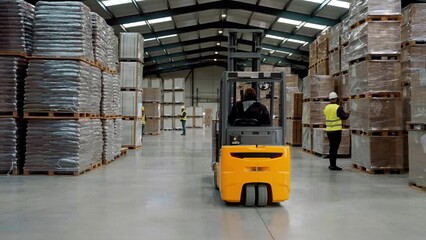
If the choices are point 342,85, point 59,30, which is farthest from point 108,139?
point 342,85

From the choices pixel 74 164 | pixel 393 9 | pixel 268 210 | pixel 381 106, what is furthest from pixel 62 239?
pixel 393 9

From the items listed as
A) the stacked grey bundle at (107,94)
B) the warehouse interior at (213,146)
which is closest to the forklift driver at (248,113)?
the warehouse interior at (213,146)

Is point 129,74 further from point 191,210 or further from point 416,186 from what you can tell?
point 416,186

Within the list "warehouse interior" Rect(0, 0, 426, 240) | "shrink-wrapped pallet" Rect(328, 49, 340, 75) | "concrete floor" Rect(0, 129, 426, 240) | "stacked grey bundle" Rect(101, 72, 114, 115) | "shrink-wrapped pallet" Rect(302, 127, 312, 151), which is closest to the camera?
"concrete floor" Rect(0, 129, 426, 240)

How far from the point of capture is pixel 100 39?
855 centimetres

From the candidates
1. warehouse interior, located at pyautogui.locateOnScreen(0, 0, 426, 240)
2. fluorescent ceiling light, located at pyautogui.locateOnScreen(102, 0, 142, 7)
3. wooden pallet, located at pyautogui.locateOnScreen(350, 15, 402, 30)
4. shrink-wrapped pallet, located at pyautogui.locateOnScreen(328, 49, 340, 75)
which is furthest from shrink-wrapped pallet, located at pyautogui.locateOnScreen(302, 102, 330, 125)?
fluorescent ceiling light, located at pyautogui.locateOnScreen(102, 0, 142, 7)

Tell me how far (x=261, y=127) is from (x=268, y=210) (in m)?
0.98

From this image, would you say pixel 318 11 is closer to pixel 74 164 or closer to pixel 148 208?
pixel 74 164

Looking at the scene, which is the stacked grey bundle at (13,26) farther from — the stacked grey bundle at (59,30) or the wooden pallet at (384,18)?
the wooden pallet at (384,18)

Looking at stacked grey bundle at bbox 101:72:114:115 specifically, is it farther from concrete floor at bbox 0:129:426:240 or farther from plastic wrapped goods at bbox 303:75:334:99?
plastic wrapped goods at bbox 303:75:334:99

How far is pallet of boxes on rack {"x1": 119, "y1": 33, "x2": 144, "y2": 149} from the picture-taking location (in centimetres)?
1264

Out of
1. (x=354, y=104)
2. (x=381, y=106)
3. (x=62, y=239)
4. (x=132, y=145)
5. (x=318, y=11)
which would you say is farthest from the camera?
(x=318, y=11)

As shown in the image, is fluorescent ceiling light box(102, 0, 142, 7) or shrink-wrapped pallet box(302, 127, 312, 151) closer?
shrink-wrapped pallet box(302, 127, 312, 151)

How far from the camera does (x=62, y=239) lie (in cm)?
362
